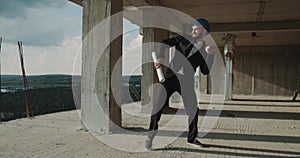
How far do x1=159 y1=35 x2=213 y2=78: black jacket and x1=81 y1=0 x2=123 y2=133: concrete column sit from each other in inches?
54.8

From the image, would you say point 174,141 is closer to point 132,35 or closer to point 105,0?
point 105,0

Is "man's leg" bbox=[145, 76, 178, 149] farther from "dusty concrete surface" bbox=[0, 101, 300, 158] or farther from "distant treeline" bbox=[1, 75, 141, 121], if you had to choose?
"distant treeline" bbox=[1, 75, 141, 121]

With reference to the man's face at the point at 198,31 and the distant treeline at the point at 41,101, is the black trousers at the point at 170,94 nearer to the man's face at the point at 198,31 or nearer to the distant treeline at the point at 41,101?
the man's face at the point at 198,31

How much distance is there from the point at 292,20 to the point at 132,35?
22.7 feet

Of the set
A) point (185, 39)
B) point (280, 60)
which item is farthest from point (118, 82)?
point (280, 60)

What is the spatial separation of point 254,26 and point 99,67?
8.50 m

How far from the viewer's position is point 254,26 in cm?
1204

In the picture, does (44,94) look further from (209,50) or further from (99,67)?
(209,50)

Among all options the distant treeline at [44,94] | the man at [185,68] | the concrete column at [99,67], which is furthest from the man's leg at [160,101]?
the distant treeline at [44,94]

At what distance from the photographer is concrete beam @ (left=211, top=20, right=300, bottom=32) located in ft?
38.3

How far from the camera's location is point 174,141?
15.1ft

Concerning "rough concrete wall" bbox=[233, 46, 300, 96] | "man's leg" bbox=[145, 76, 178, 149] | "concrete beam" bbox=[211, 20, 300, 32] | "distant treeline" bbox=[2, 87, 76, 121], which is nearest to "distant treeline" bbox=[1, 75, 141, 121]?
"distant treeline" bbox=[2, 87, 76, 121]

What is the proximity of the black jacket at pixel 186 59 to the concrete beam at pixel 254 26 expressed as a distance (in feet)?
28.0

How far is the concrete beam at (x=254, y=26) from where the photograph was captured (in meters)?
11.7
